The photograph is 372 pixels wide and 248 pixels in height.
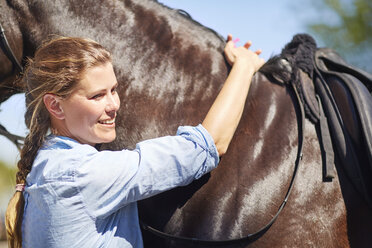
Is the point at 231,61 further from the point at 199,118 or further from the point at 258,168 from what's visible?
the point at 258,168

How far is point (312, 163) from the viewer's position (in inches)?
79.4

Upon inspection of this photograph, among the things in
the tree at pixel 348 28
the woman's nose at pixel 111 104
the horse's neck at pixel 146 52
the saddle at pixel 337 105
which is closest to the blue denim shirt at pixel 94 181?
the woman's nose at pixel 111 104

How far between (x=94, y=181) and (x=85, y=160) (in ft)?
0.30

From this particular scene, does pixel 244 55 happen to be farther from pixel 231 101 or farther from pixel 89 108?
pixel 89 108

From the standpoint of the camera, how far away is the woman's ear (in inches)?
68.2

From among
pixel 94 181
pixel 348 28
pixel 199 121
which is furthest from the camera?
pixel 348 28

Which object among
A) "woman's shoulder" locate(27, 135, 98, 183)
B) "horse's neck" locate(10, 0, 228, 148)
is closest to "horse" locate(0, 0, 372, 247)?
"horse's neck" locate(10, 0, 228, 148)

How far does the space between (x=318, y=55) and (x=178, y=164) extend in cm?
106

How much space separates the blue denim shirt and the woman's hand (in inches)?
20.0

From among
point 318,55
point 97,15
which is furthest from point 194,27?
point 318,55

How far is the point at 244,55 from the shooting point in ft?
7.06

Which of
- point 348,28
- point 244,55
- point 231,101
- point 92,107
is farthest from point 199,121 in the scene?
point 348,28

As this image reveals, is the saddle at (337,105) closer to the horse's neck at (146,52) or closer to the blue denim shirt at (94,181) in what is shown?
the horse's neck at (146,52)

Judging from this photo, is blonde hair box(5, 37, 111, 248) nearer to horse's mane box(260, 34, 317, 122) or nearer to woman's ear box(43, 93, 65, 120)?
woman's ear box(43, 93, 65, 120)
